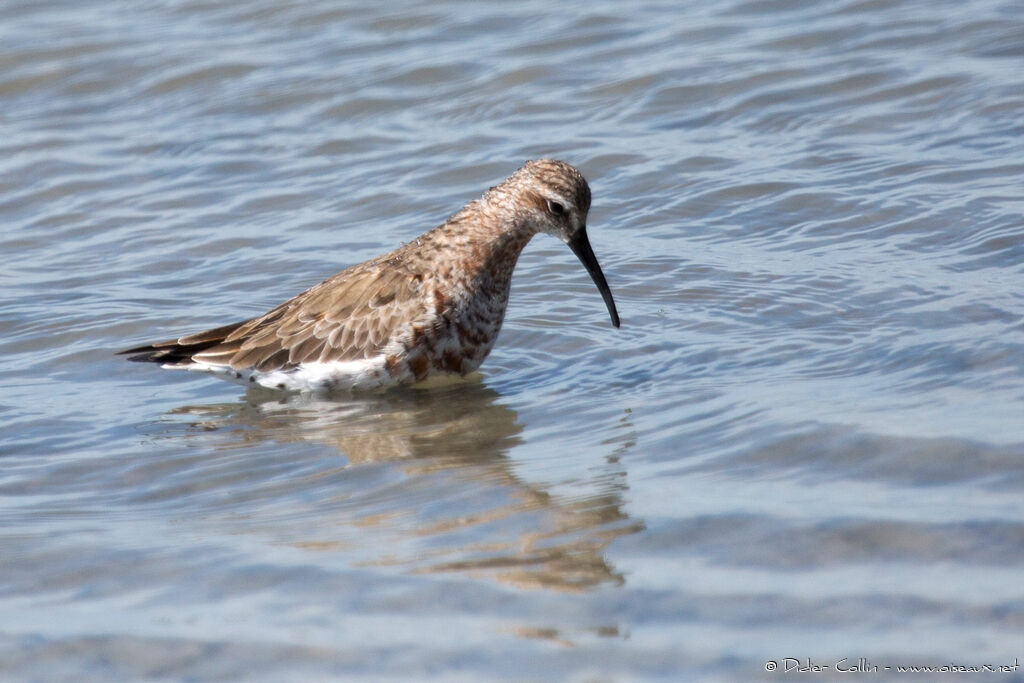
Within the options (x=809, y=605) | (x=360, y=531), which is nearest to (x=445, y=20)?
(x=360, y=531)

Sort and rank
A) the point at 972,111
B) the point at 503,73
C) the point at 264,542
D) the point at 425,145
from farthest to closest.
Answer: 1. the point at 503,73
2. the point at 425,145
3. the point at 972,111
4. the point at 264,542

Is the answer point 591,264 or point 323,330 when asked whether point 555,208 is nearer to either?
point 591,264

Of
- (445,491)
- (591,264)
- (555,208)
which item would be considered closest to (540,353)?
(591,264)

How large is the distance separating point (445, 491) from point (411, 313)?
2.10 metres

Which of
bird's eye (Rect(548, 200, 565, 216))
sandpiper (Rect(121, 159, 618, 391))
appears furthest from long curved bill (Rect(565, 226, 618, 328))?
bird's eye (Rect(548, 200, 565, 216))

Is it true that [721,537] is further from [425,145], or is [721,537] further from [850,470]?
[425,145]

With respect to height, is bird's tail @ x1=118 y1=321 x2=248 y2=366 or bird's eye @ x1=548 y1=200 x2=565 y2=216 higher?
bird's eye @ x1=548 y1=200 x2=565 y2=216

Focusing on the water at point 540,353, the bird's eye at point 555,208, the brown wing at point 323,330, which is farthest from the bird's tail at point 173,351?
the bird's eye at point 555,208

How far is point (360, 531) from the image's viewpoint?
6.39m

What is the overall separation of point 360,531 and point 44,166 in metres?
8.26

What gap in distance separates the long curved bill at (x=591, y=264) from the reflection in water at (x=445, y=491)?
38.5 inches

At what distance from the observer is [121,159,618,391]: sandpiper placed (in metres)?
8.67

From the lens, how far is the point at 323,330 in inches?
351

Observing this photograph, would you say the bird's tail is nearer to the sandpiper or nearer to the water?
the sandpiper
